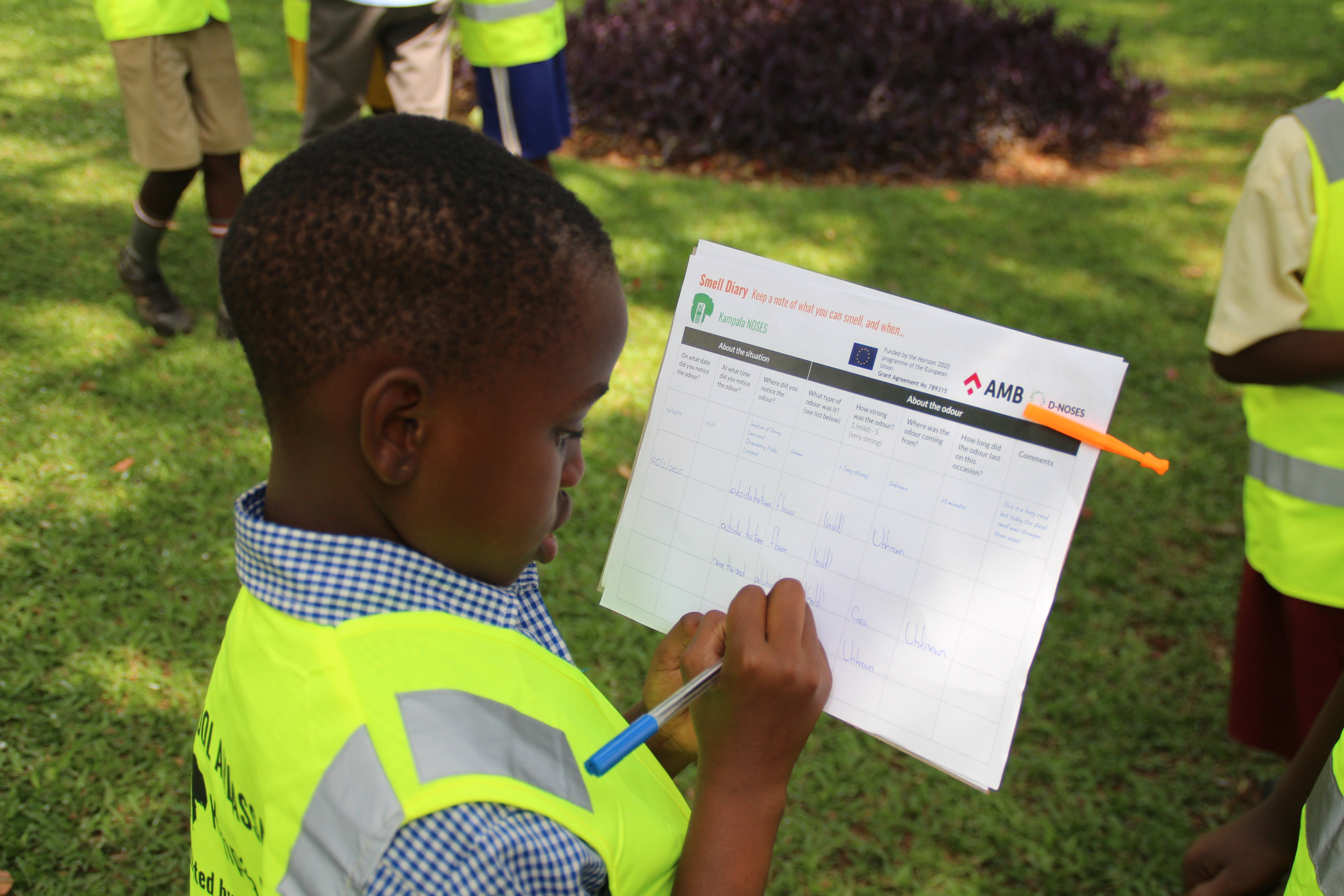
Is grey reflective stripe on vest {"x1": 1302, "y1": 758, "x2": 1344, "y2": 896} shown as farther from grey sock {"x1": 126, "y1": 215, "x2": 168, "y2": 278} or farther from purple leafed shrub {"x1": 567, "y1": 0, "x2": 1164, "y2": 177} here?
purple leafed shrub {"x1": 567, "y1": 0, "x2": 1164, "y2": 177}

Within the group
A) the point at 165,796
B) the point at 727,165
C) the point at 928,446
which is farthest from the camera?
the point at 727,165

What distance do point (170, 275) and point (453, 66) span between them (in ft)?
10.8

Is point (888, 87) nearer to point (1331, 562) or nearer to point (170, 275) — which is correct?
point (170, 275)

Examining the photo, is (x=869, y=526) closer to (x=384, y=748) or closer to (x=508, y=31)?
(x=384, y=748)

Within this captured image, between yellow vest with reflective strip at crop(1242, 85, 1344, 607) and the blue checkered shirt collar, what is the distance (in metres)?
1.76

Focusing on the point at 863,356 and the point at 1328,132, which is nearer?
the point at 863,356

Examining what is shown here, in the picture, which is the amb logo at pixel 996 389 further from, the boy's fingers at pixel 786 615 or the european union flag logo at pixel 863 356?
the boy's fingers at pixel 786 615

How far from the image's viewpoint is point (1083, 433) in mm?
1129

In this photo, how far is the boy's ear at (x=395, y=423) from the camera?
89 centimetres

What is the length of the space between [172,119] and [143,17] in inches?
13.6

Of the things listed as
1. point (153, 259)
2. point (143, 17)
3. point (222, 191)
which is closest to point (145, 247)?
point (153, 259)

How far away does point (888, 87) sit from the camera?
21.8ft

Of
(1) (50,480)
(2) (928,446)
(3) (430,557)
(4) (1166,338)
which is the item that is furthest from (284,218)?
(4) (1166,338)

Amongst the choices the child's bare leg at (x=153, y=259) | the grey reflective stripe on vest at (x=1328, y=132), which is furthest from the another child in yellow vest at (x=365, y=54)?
the grey reflective stripe on vest at (x=1328, y=132)
